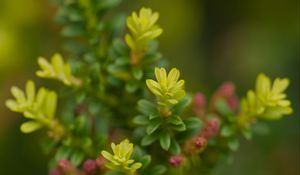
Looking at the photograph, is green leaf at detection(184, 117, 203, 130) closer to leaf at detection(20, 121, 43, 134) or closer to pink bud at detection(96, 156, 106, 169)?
pink bud at detection(96, 156, 106, 169)

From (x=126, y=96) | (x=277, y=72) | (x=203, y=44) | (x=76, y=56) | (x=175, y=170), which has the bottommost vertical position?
(x=175, y=170)

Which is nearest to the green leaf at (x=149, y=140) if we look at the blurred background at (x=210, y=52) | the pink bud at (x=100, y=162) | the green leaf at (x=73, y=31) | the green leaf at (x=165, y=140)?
the green leaf at (x=165, y=140)

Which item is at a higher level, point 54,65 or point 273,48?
point 273,48

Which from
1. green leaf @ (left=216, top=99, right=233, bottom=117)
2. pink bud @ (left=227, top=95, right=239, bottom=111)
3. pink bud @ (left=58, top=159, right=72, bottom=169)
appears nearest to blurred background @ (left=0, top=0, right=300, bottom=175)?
pink bud @ (left=227, top=95, right=239, bottom=111)

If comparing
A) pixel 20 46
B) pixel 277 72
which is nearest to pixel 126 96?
pixel 20 46

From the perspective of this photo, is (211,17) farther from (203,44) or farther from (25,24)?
(25,24)

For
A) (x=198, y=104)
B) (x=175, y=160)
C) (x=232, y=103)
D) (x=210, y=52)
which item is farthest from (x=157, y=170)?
(x=210, y=52)
